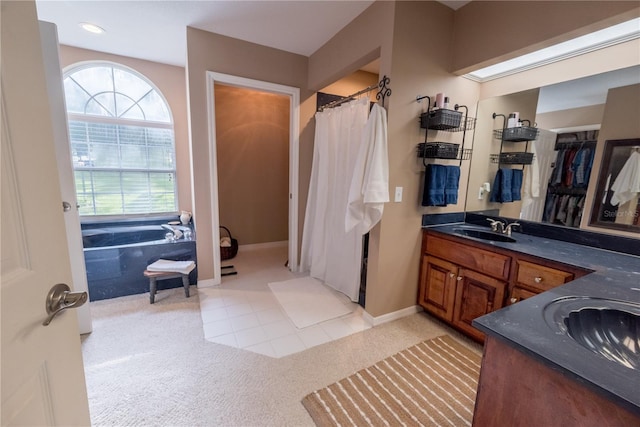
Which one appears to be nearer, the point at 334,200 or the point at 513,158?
the point at 513,158

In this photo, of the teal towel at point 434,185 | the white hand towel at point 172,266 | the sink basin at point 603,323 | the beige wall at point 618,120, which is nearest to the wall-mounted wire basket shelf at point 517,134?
the beige wall at point 618,120

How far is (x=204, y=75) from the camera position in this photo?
2561 mm

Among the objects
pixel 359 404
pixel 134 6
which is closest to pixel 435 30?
pixel 134 6

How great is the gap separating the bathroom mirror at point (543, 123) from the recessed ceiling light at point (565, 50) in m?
0.20

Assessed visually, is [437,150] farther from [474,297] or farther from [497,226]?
[474,297]

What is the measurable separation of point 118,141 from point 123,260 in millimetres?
1795

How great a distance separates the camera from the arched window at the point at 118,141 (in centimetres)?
320

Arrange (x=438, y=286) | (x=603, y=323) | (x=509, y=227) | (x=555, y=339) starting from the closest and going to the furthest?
(x=555, y=339), (x=603, y=323), (x=509, y=227), (x=438, y=286)

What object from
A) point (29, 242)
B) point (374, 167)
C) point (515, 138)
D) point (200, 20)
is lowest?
point (29, 242)

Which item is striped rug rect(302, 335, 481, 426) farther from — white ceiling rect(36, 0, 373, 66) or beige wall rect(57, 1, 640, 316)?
white ceiling rect(36, 0, 373, 66)

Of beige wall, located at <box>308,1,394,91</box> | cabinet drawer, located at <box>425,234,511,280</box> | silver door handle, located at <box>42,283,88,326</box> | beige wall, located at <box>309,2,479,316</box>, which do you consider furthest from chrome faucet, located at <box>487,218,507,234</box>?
silver door handle, located at <box>42,283,88,326</box>

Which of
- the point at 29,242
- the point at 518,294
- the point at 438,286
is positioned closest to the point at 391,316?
the point at 438,286

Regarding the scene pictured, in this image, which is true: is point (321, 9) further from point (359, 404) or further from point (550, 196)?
point (359, 404)

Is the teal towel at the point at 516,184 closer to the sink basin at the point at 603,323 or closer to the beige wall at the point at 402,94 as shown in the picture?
the beige wall at the point at 402,94
